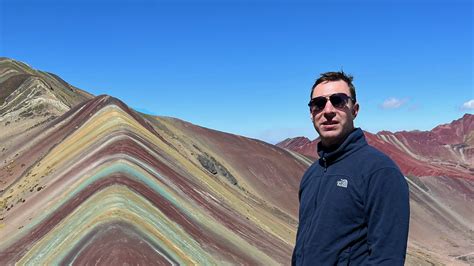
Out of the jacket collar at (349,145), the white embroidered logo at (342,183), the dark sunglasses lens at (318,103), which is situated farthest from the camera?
the dark sunglasses lens at (318,103)

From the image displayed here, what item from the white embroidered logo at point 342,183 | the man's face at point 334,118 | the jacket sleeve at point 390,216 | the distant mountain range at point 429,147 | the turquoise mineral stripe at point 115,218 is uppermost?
the distant mountain range at point 429,147

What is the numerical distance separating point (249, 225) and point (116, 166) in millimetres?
6741

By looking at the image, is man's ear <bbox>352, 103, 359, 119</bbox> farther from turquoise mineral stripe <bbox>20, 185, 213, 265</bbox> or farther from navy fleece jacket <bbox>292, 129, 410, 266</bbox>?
turquoise mineral stripe <bbox>20, 185, 213, 265</bbox>

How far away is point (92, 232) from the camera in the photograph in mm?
12320

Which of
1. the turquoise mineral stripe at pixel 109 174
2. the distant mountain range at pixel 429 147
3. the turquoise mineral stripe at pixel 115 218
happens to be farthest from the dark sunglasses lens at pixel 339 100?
the distant mountain range at pixel 429 147

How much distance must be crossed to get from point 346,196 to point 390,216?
38 cm

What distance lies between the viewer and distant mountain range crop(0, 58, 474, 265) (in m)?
12.6

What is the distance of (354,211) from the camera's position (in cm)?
348

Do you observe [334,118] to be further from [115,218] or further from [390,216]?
[115,218]

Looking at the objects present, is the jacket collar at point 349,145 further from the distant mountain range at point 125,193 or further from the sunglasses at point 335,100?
the distant mountain range at point 125,193

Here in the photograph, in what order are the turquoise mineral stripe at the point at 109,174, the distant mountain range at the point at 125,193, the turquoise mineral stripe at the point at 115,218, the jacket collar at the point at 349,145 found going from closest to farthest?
the jacket collar at the point at 349,145 < the turquoise mineral stripe at the point at 115,218 < the distant mountain range at the point at 125,193 < the turquoise mineral stripe at the point at 109,174

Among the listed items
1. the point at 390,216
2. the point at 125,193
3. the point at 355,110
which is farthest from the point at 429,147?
the point at 390,216

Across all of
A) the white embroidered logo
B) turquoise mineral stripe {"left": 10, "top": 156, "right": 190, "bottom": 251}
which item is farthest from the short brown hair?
turquoise mineral stripe {"left": 10, "top": 156, "right": 190, "bottom": 251}

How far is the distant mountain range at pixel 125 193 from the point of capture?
41.5 ft
